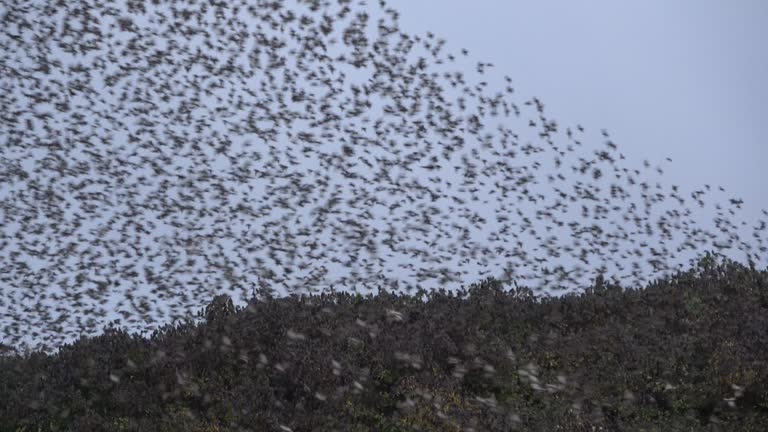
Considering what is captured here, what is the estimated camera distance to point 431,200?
1705cm

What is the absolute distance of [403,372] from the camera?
10.6 m

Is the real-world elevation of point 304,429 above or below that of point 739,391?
below

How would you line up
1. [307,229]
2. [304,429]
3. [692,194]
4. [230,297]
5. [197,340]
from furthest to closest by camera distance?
1. [692,194]
2. [307,229]
3. [230,297]
4. [197,340]
5. [304,429]

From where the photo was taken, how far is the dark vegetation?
32.6ft

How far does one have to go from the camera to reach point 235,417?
392 inches

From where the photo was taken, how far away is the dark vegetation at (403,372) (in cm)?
992

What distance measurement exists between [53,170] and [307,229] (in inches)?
179

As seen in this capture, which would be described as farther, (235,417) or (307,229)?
(307,229)

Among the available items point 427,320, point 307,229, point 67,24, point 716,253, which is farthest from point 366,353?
point 67,24

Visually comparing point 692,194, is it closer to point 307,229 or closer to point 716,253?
point 716,253

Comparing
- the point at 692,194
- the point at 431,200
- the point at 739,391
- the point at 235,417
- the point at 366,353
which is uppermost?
the point at 692,194

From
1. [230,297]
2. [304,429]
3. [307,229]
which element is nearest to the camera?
[304,429]

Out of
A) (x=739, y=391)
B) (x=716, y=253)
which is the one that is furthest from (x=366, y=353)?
(x=716, y=253)

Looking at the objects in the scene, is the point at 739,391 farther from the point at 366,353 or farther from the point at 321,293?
the point at 321,293
